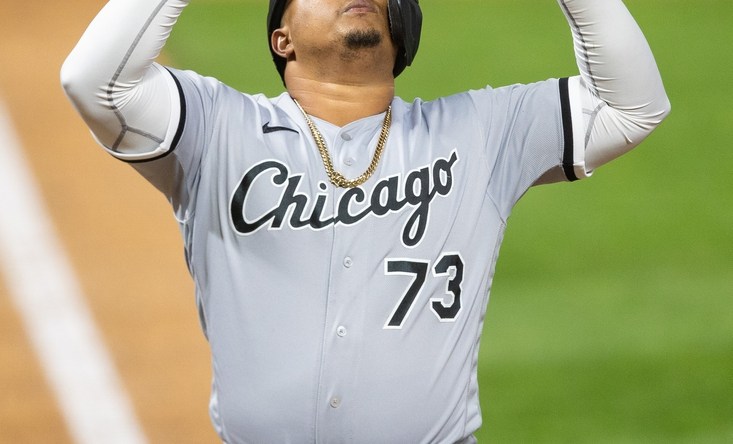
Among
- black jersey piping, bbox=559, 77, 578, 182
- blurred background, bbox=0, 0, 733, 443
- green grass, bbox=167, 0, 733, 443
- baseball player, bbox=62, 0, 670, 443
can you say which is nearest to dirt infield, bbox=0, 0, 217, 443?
blurred background, bbox=0, 0, 733, 443

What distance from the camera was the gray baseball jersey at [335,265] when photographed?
10.8 feet

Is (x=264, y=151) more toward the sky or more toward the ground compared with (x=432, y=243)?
more toward the sky

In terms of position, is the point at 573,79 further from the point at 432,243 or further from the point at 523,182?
the point at 432,243

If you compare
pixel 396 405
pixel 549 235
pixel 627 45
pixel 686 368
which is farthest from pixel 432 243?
pixel 549 235

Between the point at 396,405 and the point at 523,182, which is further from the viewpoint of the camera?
the point at 523,182

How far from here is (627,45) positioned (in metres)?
3.33

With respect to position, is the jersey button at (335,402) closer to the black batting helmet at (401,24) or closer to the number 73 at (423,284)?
the number 73 at (423,284)

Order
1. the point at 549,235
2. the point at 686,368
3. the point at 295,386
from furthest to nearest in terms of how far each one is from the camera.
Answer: the point at 549,235, the point at 686,368, the point at 295,386

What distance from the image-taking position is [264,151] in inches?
133

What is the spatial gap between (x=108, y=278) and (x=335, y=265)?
423 cm

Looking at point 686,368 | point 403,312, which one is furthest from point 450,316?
point 686,368

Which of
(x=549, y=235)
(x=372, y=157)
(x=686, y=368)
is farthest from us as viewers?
(x=549, y=235)

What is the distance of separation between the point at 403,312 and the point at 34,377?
353 cm

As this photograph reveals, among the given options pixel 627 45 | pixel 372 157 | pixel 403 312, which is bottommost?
pixel 403 312
